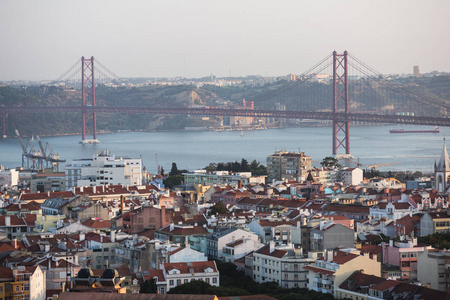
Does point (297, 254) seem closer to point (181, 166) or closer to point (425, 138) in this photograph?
point (181, 166)

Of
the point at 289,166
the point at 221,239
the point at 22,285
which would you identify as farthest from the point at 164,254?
the point at 289,166

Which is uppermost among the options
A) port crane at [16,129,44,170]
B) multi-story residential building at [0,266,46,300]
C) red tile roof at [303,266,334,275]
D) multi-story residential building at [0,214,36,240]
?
multi-story residential building at [0,266,46,300]

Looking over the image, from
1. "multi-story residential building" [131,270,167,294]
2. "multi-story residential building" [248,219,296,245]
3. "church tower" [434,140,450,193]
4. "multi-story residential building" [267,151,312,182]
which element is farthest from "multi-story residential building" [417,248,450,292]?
"multi-story residential building" [267,151,312,182]

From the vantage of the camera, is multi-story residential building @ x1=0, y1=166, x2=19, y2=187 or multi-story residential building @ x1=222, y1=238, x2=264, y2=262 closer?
multi-story residential building @ x1=222, y1=238, x2=264, y2=262

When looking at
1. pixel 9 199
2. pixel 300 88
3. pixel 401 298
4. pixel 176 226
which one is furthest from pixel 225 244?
pixel 300 88

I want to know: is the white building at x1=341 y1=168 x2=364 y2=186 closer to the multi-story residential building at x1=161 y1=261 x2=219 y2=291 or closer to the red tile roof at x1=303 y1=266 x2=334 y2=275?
the red tile roof at x1=303 y1=266 x2=334 y2=275

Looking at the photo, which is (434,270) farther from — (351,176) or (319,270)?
(351,176)

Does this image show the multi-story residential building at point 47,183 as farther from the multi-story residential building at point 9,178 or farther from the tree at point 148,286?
the tree at point 148,286
